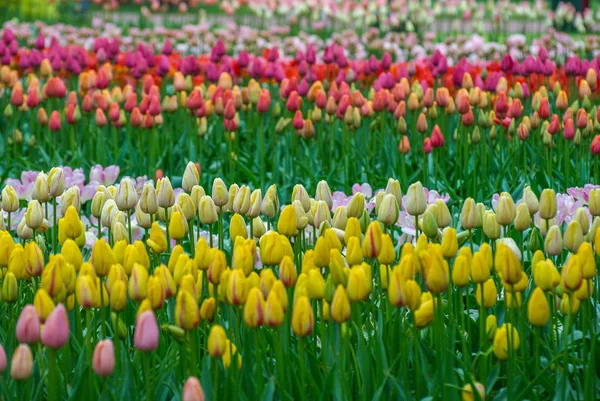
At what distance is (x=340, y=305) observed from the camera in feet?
7.23

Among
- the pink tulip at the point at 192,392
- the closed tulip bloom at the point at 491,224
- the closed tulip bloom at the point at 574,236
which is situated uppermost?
the closed tulip bloom at the point at 574,236

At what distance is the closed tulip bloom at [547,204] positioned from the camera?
2793mm

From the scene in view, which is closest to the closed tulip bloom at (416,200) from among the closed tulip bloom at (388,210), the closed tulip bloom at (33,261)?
the closed tulip bloom at (388,210)

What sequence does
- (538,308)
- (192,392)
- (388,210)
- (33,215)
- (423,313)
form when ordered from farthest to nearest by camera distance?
(33,215) → (388,210) → (423,313) → (538,308) → (192,392)

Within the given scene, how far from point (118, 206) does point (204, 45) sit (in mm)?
8208

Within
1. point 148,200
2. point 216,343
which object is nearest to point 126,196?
point 148,200

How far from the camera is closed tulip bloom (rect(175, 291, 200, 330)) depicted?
217cm

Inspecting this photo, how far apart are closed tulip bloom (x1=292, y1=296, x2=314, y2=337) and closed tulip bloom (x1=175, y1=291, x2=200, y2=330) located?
222 mm

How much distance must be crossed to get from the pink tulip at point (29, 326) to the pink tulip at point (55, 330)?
0.14 ft

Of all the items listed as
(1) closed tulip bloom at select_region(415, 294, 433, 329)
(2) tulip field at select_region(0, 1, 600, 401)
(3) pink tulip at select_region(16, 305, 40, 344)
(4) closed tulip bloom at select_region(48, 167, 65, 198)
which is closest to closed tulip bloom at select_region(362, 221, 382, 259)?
(2) tulip field at select_region(0, 1, 600, 401)

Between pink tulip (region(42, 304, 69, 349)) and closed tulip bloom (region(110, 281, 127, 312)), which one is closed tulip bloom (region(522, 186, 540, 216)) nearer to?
closed tulip bloom (region(110, 281, 127, 312))

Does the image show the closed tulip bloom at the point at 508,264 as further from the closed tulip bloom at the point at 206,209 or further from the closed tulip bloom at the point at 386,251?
the closed tulip bloom at the point at 206,209

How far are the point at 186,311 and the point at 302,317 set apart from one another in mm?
256

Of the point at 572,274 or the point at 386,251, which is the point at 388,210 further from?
the point at 572,274
